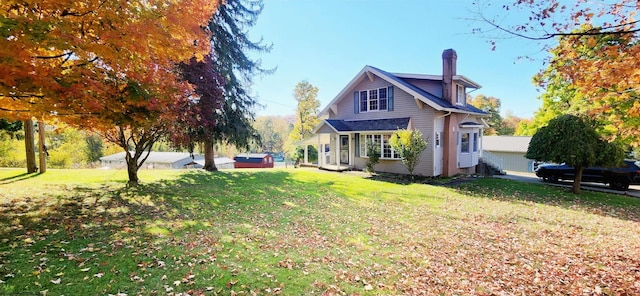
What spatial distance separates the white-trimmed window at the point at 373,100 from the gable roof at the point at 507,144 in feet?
62.9

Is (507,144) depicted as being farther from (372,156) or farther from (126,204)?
(126,204)

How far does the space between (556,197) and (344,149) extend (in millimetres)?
12127

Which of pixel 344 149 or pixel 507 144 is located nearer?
pixel 344 149

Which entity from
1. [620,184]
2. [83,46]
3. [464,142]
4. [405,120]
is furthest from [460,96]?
[83,46]

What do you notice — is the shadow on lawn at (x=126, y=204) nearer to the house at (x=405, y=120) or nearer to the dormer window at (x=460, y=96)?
the house at (x=405, y=120)

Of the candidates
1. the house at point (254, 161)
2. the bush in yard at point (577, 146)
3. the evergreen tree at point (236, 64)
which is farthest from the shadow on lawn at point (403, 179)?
the house at point (254, 161)

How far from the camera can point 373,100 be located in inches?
766

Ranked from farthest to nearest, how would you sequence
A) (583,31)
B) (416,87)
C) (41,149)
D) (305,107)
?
(305,107), (416,87), (41,149), (583,31)

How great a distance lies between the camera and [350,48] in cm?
2169

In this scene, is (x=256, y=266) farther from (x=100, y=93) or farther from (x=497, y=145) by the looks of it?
(x=497, y=145)

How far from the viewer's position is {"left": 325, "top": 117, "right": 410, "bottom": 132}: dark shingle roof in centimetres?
1738

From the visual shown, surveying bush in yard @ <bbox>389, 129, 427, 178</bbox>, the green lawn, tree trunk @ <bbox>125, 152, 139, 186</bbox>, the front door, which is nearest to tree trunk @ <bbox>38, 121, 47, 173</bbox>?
the green lawn

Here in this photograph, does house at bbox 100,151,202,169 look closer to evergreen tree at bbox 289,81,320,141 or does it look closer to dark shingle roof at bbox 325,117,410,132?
evergreen tree at bbox 289,81,320,141

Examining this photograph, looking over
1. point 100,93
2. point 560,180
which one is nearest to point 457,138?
point 560,180
